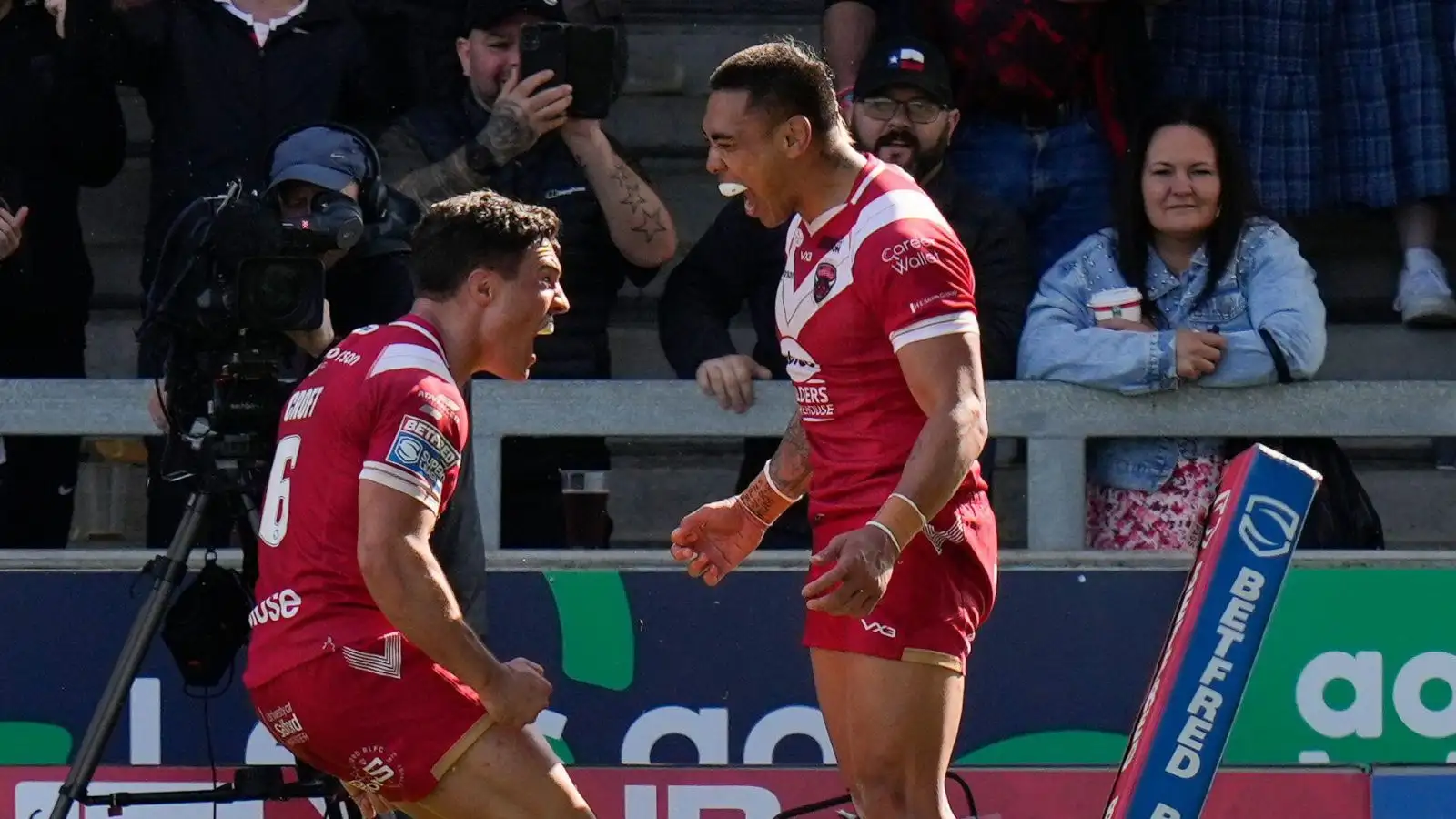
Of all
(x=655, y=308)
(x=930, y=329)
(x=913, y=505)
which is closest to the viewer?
(x=913, y=505)

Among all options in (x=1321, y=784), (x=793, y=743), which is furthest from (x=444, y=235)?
(x=1321, y=784)

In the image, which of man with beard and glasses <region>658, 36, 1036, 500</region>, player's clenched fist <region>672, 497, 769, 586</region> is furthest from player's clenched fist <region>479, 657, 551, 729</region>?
man with beard and glasses <region>658, 36, 1036, 500</region>

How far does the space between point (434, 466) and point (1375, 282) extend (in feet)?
13.3

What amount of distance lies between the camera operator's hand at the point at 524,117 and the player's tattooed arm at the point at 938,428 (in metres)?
1.92

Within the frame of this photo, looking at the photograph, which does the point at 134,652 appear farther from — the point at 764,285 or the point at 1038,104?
the point at 1038,104

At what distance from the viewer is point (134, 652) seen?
4668 millimetres

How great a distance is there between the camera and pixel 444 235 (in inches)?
164

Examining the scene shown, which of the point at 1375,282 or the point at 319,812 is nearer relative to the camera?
the point at 319,812

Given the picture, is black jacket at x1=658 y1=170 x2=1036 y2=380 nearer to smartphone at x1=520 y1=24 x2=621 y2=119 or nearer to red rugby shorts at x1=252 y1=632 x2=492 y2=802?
smartphone at x1=520 y1=24 x2=621 y2=119

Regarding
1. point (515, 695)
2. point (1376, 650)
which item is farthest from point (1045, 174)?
point (515, 695)

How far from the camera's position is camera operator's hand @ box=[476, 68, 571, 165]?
17.9 ft

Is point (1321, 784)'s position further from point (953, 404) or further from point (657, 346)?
point (657, 346)

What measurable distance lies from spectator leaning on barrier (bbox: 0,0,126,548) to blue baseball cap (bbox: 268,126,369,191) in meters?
1.02

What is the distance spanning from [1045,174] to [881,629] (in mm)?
2285
